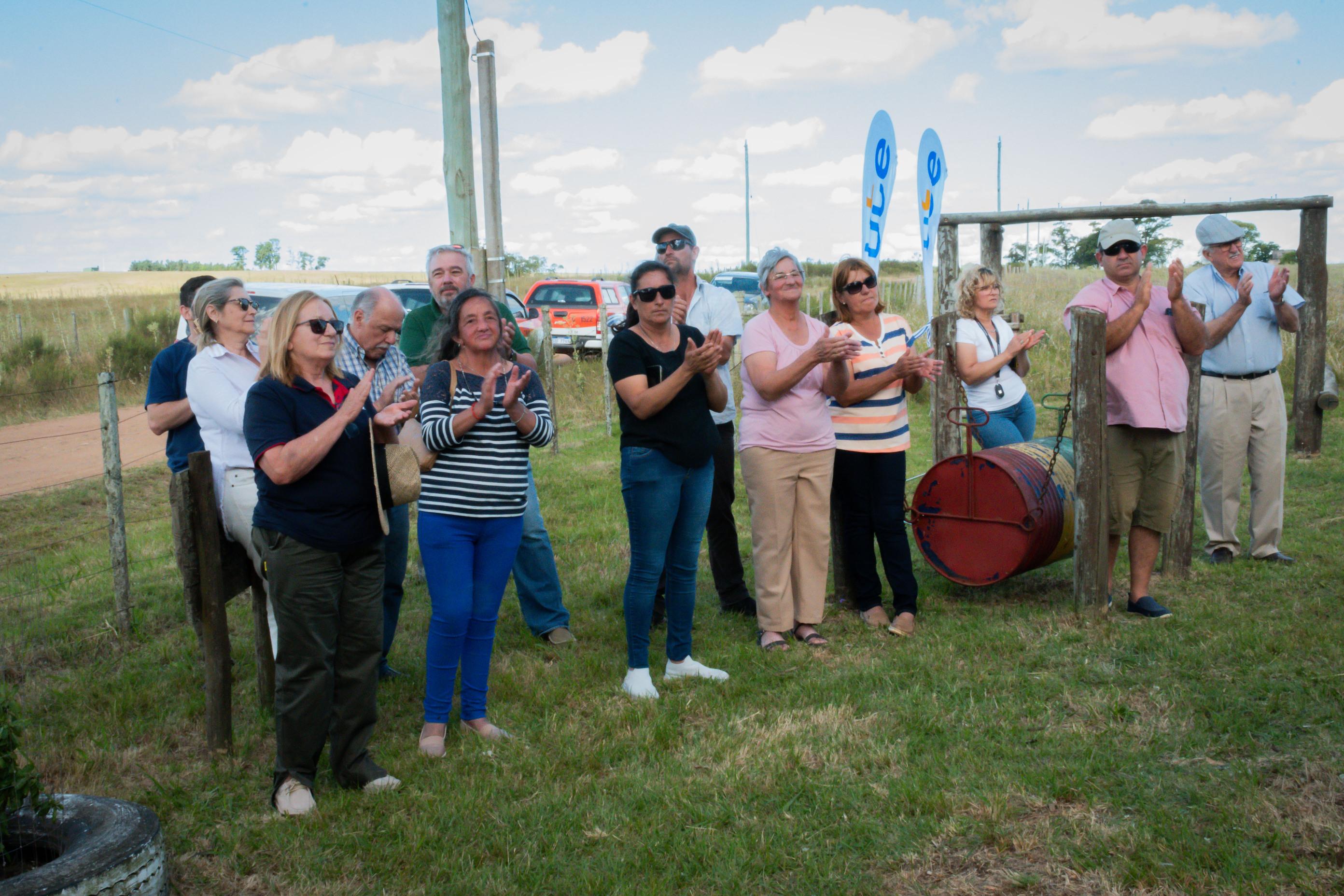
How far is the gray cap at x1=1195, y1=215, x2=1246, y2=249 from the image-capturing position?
6.06 metres

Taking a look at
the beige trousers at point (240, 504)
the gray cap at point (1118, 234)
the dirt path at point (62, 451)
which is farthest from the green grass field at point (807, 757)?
the dirt path at point (62, 451)

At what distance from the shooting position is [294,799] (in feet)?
11.6

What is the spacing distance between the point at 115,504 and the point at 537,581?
2.29 metres

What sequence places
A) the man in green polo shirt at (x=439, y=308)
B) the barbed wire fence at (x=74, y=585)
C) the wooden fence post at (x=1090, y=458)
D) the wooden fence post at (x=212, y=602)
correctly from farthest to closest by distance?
the barbed wire fence at (x=74, y=585) < the wooden fence post at (x=1090, y=458) < the man in green polo shirt at (x=439, y=308) < the wooden fence post at (x=212, y=602)

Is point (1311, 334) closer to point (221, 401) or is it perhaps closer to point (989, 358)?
point (989, 358)

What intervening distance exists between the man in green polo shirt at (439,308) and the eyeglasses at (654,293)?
0.57 meters

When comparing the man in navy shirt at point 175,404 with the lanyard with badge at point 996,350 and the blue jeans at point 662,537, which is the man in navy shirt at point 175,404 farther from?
the lanyard with badge at point 996,350

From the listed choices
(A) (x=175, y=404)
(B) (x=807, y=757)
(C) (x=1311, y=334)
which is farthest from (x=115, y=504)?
→ (C) (x=1311, y=334)

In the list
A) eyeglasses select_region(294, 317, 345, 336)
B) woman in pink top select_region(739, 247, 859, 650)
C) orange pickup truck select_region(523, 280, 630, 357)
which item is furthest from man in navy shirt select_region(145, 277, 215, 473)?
orange pickup truck select_region(523, 280, 630, 357)

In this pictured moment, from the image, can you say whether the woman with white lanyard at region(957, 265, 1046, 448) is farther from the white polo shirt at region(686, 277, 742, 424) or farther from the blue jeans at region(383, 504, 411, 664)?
the blue jeans at region(383, 504, 411, 664)

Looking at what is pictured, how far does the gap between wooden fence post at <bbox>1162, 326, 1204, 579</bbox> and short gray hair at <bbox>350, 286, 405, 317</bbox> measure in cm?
443

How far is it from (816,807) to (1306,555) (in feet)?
15.1

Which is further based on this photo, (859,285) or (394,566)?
(859,285)

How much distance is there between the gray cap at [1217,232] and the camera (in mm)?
6062
